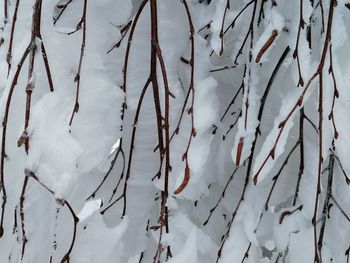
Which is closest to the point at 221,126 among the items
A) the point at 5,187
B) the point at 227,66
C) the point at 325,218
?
the point at 227,66

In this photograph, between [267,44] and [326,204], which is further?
[326,204]

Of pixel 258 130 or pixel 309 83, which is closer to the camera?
pixel 309 83

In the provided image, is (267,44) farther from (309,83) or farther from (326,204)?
(326,204)

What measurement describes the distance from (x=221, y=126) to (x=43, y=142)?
11.7 inches

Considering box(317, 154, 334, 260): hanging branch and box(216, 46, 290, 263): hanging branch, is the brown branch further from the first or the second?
box(317, 154, 334, 260): hanging branch

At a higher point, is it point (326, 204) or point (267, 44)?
point (267, 44)

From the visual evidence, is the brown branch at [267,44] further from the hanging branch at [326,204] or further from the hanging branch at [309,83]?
the hanging branch at [326,204]

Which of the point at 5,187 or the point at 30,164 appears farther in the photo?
the point at 5,187

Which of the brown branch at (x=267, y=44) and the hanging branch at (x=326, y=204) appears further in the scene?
the hanging branch at (x=326, y=204)

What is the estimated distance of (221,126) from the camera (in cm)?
88

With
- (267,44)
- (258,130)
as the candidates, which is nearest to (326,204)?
(258,130)

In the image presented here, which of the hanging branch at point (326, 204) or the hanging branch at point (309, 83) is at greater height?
the hanging branch at point (309, 83)

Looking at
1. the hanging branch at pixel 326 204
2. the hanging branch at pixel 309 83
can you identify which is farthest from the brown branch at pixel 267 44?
the hanging branch at pixel 326 204

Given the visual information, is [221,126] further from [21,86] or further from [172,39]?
[21,86]
